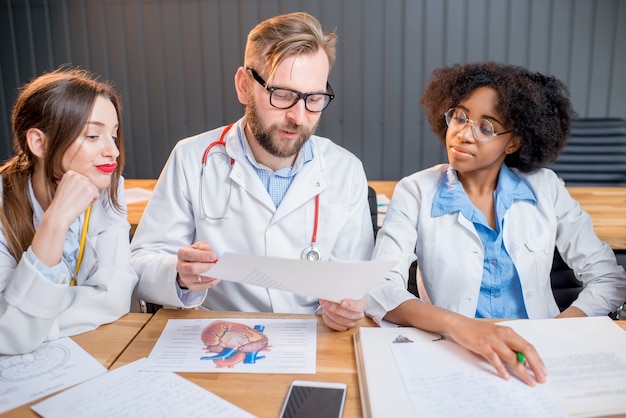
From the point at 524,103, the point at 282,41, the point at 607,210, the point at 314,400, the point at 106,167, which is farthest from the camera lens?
the point at 607,210

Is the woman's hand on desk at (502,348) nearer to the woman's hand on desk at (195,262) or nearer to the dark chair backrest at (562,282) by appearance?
the woman's hand on desk at (195,262)

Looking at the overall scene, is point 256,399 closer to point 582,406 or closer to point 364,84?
point 582,406

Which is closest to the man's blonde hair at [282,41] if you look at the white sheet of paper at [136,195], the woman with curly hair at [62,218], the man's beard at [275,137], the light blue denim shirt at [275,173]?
the man's beard at [275,137]

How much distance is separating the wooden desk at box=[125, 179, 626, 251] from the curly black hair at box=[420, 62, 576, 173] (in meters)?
0.47

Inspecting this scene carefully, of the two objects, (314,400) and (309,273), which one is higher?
(309,273)

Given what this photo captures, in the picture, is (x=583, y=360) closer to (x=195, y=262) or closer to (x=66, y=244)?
(x=195, y=262)

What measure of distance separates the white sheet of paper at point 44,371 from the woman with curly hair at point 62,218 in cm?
3

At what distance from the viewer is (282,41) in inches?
59.9

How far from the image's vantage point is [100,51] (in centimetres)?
411

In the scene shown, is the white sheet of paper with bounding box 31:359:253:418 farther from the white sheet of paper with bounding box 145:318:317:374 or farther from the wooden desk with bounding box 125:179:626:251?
the wooden desk with bounding box 125:179:626:251

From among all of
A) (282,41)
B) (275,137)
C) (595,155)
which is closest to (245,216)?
(275,137)

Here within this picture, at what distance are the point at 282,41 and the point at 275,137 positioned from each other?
0.27m

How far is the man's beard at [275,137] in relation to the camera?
5.15 feet

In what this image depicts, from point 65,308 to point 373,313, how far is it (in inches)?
28.3
